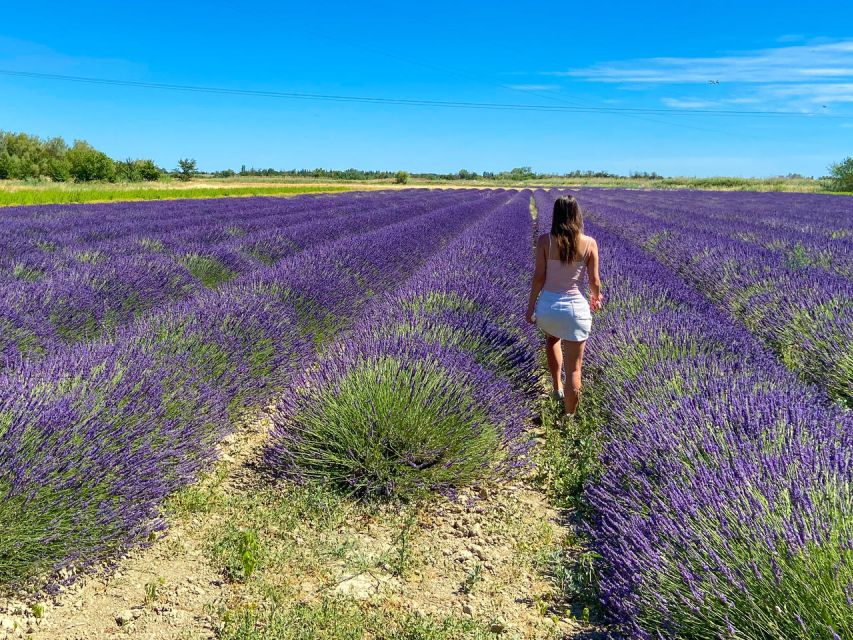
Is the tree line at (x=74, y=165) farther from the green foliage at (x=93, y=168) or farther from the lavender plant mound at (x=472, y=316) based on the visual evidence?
the lavender plant mound at (x=472, y=316)

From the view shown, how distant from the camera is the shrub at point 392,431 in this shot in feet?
8.83

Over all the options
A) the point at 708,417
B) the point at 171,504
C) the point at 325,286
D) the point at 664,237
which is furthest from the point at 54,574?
the point at 664,237

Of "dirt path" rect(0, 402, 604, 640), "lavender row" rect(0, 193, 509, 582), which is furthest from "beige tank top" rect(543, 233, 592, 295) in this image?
"lavender row" rect(0, 193, 509, 582)

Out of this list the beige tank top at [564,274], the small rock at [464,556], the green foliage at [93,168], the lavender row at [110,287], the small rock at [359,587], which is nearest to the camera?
the small rock at [359,587]

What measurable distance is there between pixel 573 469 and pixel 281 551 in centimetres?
147

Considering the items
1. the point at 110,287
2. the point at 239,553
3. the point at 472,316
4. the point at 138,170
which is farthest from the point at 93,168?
the point at 239,553

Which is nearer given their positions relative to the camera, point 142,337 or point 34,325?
point 142,337

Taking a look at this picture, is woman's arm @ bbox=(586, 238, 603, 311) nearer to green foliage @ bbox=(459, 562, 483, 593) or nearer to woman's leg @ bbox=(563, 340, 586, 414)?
woman's leg @ bbox=(563, 340, 586, 414)

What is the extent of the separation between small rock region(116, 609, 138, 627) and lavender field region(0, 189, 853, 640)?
0.26 m

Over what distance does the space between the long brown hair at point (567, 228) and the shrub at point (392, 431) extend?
988 mm

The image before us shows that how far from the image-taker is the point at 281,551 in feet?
7.44

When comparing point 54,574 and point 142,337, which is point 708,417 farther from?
point 142,337

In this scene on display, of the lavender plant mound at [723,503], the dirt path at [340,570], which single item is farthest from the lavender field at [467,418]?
the dirt path at [340,570]

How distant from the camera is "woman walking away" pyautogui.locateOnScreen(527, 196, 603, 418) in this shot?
340 centimetres
